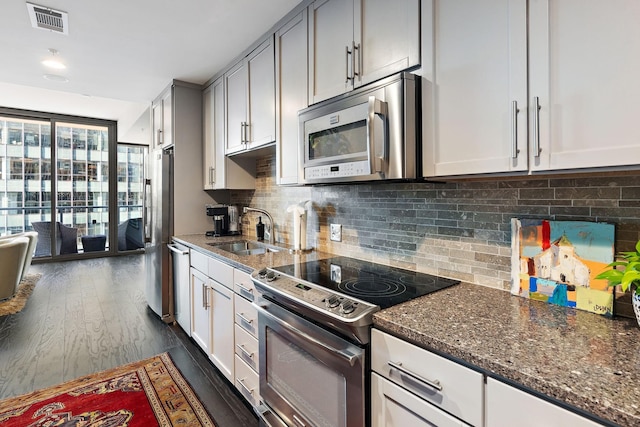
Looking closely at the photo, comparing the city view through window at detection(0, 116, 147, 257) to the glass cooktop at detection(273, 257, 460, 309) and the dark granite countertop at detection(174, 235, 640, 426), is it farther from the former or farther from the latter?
the dark granite countertop at detection(174, 235, 640, 426)

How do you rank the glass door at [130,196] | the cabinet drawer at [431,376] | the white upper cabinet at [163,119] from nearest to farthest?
the cabinet drawer at [431,376], the white upper cabinet at [163,119], the glass door at [130,196]

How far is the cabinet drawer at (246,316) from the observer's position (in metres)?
1.87

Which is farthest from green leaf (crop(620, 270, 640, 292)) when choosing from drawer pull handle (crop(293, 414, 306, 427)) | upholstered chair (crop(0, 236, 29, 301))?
upholstered chair (crop(0, 236, 29, 301))

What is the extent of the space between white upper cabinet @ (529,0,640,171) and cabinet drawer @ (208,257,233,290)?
173 centimetres

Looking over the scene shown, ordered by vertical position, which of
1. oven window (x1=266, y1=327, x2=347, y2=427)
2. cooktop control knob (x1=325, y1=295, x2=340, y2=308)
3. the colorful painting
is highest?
the colorful painting

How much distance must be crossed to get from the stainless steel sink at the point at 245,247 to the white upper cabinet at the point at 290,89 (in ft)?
2.55

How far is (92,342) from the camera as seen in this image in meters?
2.94

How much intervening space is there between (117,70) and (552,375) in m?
3.67

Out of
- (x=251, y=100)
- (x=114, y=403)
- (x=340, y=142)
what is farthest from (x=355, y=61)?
(x=114, y=403)

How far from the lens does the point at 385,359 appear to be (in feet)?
3.51

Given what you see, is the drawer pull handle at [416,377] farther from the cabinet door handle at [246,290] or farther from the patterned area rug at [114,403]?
the patterned area rug at [114,403]

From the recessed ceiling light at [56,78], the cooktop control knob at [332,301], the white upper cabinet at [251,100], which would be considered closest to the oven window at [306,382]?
the cooktop control knob at [332,301]

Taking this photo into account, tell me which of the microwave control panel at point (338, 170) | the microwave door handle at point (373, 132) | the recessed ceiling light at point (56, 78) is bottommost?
the microwave control panel at point (338, 170)

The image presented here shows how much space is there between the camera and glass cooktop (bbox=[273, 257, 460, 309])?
1300 mm
